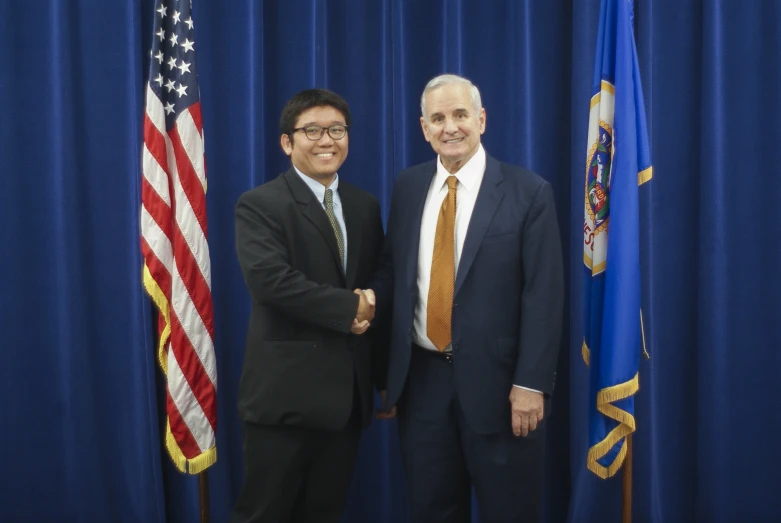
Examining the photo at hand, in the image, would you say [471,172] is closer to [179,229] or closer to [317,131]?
[317,131]

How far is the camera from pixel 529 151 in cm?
263

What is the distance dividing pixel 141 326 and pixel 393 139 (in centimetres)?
135

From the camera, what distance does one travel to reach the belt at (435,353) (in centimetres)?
191

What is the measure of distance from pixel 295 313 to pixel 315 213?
12.6 inches

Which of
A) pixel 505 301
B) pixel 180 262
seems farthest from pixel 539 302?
pixel 180 262

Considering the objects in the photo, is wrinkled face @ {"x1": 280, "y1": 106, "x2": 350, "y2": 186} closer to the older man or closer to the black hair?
the black hair

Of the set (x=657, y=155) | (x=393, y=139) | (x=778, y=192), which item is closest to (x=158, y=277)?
(x=393, y=139)

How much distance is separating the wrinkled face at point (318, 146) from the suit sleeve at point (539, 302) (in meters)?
0.64

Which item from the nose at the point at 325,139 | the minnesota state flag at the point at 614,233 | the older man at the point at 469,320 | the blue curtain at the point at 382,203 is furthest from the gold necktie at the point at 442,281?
the blue curtain at the point at 382,203

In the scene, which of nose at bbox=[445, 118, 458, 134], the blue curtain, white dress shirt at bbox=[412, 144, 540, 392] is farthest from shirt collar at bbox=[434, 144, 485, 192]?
the blue curtain

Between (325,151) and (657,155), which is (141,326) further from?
(657,155)

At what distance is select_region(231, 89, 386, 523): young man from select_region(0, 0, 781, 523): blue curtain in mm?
721

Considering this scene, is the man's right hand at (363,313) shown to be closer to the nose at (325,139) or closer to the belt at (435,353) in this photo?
the belt at (435,353)

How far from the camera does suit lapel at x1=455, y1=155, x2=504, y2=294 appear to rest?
184cm
